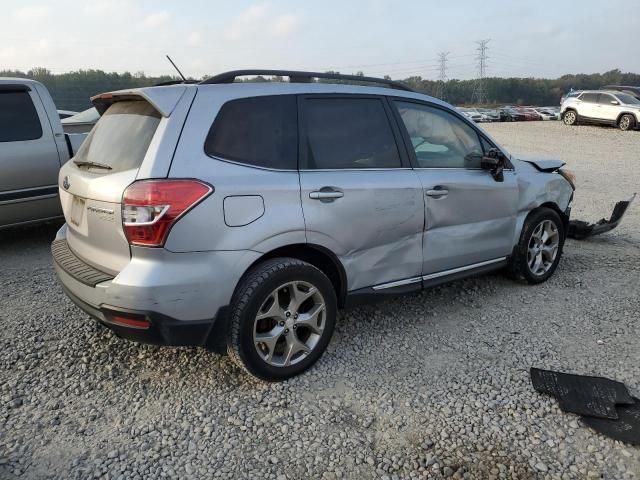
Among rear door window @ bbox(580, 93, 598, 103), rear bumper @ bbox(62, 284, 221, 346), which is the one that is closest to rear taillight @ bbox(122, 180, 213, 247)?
rear bumper @ bbox(62, 284, 221, 346)

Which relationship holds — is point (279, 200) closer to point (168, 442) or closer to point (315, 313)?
point (315, 313)

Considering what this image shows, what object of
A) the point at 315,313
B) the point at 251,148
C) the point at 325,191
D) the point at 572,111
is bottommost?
the point at 572,111

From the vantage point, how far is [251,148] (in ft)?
9.84

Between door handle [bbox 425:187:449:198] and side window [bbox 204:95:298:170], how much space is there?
1.08 meters

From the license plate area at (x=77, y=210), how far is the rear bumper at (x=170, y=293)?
16.6 inches

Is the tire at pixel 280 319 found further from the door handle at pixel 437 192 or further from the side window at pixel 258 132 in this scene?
the door handle at pixel 437 192

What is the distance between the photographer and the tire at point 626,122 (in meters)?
20.5

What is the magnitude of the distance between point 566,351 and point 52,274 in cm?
456

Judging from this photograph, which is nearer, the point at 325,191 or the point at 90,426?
the point at 90,426

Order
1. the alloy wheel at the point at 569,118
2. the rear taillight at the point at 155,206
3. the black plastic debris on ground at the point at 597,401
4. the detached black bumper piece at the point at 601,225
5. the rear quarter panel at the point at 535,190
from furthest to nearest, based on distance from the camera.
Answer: the alloy wheel at the point at 569,118, the detached black bumper piece at the point at 601,225, the rear quarter panel at the point at 535,190, the black plastic debris on ground at the point at 597,401, the rear taillight at the point at 155,206

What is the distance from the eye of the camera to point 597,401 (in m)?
2.99

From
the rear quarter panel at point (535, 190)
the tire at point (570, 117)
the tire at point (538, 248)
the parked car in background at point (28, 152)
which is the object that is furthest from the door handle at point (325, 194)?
the tire at point (570, 117)

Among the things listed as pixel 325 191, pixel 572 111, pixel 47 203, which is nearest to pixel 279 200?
pixel 325 191

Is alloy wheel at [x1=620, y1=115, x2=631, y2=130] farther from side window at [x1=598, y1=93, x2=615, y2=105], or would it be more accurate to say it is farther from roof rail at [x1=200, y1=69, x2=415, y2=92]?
roof rail at [x1=200, y1=69, x2=415, y2=92]
